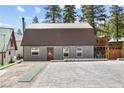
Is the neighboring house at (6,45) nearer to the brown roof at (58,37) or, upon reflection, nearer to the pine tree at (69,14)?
the brown roof at (58,37)

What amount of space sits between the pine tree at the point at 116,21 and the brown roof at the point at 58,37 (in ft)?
59.8

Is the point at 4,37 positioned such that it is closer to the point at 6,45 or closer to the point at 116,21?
the point at 6,45

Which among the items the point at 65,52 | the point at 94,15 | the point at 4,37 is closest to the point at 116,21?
the point at 94,15

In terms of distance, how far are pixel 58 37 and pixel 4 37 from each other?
6874mm

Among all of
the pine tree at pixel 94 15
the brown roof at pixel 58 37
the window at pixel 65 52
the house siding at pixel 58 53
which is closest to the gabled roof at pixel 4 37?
the brown roof at pixel 58 37

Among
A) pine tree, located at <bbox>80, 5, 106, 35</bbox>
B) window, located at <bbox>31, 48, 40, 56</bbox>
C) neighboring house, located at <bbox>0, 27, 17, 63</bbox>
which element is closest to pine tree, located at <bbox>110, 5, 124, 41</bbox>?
pine tree, located at <bbox>80, 5, 106, 35</bbox>

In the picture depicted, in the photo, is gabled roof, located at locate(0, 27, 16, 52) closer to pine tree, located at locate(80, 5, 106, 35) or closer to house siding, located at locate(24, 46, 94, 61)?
house siding, located at locate(24, 46, 94, 61)

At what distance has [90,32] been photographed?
1591 inches

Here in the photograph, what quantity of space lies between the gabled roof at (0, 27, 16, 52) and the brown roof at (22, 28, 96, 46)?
195cm

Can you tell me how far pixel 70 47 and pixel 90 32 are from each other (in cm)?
348

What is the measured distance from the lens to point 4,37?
3766 centimetres

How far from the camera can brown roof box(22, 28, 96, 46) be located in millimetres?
39281

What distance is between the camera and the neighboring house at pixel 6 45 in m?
35.7

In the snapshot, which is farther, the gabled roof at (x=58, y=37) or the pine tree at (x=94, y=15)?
the pine tree at (x=94, y=15)
